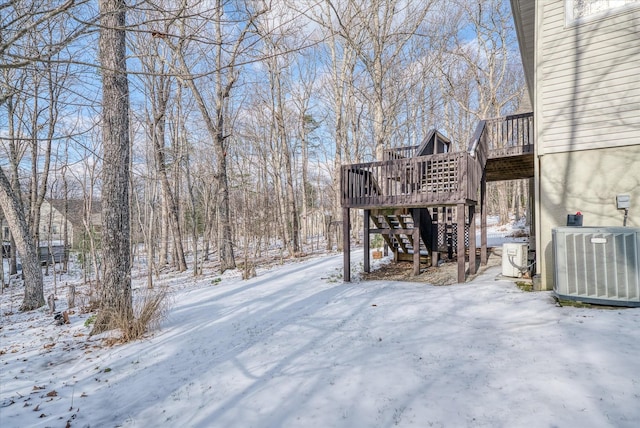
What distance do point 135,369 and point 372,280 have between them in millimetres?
4784

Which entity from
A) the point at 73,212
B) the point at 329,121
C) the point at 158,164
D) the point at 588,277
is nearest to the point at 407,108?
the point at 329,121

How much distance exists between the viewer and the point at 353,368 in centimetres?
327

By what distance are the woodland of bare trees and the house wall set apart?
12.9 ft

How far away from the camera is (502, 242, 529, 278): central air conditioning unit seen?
610 cm

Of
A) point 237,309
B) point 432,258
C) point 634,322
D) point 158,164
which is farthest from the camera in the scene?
point 158,164

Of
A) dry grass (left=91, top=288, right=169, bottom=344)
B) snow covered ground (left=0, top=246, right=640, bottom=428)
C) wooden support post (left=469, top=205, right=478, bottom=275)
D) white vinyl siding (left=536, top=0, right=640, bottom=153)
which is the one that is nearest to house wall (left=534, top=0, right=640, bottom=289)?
white vinyl siding (left=536, top=0, right=640, bottom=153)

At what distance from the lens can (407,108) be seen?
22688 millimetres

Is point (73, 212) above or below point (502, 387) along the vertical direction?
above

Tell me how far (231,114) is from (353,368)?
19.0 metres

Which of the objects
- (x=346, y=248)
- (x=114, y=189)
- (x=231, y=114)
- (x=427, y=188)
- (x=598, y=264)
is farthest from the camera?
(x=231, y=114)

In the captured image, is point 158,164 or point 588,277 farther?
point 158,164

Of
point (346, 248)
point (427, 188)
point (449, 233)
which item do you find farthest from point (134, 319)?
point (449, 233)

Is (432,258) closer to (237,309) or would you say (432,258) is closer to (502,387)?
(237,309)

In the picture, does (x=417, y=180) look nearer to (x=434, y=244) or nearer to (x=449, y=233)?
(x=434, y=244)
